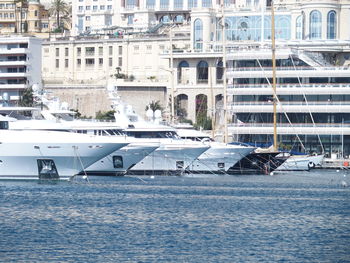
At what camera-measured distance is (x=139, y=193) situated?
92.2 meters

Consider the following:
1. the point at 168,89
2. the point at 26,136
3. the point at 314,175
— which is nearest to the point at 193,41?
the point at 168,89

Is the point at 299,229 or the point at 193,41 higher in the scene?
the point at 193,41

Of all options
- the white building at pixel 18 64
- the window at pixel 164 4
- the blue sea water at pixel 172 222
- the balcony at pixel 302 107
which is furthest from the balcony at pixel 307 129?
the window at pixel 164 4

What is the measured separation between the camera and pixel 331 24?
166m

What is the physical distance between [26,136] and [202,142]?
24.2 metres

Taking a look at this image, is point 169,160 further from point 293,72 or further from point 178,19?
point 178,19

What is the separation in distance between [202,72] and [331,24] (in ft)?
65.7

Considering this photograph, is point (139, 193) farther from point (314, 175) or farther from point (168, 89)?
point (168, 89)

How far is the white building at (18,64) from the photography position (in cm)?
17488

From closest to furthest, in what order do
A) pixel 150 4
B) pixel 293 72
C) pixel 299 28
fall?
pixel 293 72 → pixel 299 28 → pixel 150 4

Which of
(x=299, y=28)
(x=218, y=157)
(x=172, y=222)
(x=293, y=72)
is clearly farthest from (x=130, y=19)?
(x=172, y=222)

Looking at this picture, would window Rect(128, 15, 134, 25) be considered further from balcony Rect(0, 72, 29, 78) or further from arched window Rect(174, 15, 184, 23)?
balcony Rect(0, 72, 29, 78)

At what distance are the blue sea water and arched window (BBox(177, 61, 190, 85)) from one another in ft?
231

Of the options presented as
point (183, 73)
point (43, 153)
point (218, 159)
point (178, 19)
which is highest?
point (178, 19)
